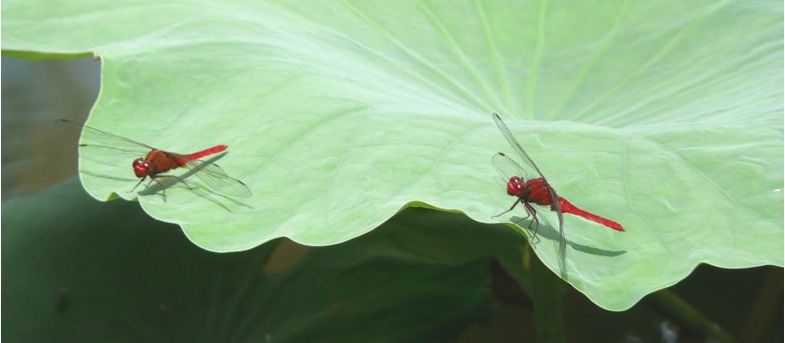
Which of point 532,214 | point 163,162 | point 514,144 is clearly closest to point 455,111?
point 514,144

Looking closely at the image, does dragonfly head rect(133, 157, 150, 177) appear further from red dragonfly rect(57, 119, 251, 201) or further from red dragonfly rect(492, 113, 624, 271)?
red dragonfly rect(492, 113, 624, 271)

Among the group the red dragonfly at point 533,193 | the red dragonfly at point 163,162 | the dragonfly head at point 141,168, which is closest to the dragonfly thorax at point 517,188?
the red dragonfly at point 533,193

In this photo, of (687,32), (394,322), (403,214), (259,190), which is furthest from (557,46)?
(259,190)

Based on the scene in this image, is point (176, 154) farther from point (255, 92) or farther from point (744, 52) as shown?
point (744, 52)

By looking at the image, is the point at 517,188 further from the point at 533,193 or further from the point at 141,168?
the point at 141,168

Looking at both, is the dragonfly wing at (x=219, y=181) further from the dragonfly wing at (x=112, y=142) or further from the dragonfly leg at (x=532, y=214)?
the dragonfly leg at (x=532, y=214)

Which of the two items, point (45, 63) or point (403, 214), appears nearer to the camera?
point (403, 214)
